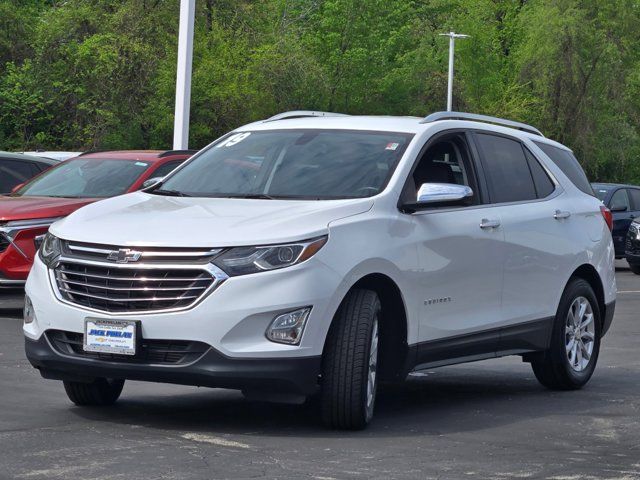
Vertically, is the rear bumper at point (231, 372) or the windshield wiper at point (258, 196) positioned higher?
the windshield wiper at point (258, 196)

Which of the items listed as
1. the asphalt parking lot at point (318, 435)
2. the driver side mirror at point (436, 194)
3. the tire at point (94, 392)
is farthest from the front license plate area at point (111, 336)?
the driver side mirror at point (436, 194)

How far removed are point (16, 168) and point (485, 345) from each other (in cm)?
1007

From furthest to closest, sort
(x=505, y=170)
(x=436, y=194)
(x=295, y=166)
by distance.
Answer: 1. (x=505, y=170)
2. (x=295, y=166)
3. (x=436, y=194)

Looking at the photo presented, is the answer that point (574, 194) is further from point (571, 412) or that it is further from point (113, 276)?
point (113, 276)

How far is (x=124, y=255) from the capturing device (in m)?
7.32

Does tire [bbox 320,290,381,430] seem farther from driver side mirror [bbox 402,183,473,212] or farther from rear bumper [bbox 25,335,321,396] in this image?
driver side mirror [bbox 402,183,473,212]

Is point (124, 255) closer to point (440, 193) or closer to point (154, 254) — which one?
point (154, 254)

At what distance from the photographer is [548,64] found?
196 feet

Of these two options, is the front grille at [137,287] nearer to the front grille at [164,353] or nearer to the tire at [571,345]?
the front grille at [164,353]

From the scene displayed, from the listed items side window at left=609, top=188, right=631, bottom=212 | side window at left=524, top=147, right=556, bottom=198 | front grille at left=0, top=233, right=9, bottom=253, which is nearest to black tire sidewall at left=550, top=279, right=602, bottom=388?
side window at left=524, top=147, right=556, bottom=198

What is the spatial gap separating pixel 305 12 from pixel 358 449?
157ft

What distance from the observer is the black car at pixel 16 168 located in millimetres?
17641

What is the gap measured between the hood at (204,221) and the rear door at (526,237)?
1597 mm

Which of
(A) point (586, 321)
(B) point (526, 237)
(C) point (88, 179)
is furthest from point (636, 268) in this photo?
(B) point (526, 237)
